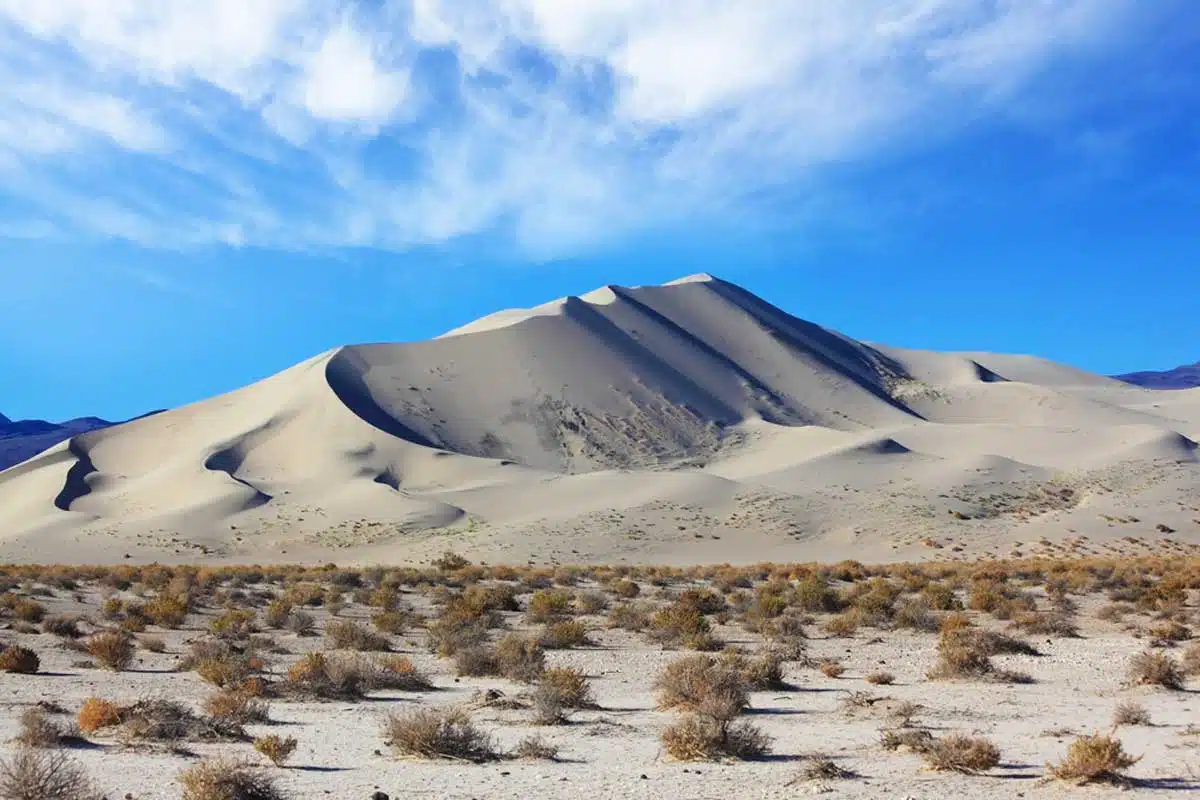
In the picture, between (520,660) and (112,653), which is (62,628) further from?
(520,660)

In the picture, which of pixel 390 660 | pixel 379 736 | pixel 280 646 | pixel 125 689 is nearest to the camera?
pixel 379 736

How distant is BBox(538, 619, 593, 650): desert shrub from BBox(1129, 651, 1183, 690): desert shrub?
8.83 meters

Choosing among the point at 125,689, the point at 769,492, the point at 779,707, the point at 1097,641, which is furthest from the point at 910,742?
the point at 769,492

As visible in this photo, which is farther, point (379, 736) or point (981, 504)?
point (981, 504)

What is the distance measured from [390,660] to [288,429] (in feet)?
227

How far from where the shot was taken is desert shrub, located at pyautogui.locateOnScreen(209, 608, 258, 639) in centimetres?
1909

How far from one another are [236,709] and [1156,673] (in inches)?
438

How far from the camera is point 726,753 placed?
9344mm

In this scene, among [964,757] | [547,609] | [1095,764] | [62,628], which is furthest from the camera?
[547,609]

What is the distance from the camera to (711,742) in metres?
9.36

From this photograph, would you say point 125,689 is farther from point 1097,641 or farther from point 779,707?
point 1097,641

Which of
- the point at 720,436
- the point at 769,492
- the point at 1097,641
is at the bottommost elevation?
the point at 1097,641

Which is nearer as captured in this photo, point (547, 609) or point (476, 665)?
point (476, 665)

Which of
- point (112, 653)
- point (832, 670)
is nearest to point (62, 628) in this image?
point (112, 653)
